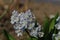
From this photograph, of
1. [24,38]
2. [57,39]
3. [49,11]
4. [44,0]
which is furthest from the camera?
[44,0]

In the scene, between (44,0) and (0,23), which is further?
(44,0)

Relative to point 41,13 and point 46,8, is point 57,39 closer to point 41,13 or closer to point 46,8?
point 41,13

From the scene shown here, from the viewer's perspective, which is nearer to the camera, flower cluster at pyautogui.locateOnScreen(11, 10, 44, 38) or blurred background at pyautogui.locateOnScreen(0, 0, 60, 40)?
flower cluster at pyautogui.locateOnScreen(11, 10, 44, 38)

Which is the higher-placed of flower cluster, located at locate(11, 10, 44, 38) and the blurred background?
flower cluster, located at locate(11, 10, 44, 38)

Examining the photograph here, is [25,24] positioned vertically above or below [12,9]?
above

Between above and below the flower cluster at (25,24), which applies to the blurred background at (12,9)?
below

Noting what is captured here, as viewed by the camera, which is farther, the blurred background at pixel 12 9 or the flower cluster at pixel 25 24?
the blurred background at pixel 12 9

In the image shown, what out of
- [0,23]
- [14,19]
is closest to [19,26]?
[14,19]

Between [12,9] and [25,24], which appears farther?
[12,9]

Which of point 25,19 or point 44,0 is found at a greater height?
point 25,19

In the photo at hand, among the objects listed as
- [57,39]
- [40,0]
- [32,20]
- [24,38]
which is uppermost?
[32,20]

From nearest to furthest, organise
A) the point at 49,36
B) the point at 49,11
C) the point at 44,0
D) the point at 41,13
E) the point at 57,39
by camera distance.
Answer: the point at 57,39, the point at 49,36, the point at 41,13, the point at 49,11, the point at 44,0
